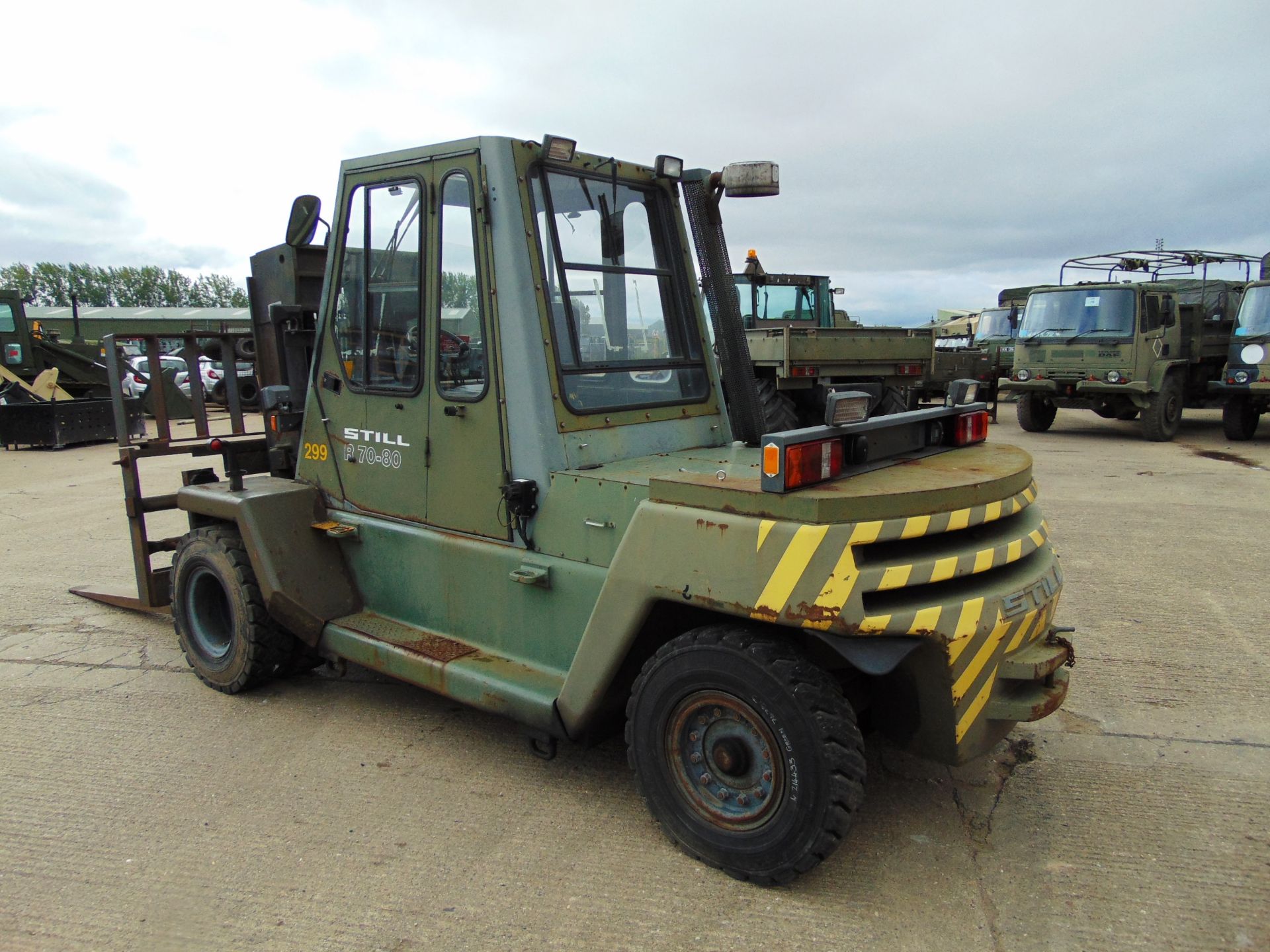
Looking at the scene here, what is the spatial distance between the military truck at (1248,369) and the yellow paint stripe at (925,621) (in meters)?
12.4

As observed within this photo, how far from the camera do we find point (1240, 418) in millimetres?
12875

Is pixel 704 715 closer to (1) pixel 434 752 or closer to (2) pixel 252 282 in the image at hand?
(1) pixel 434 752

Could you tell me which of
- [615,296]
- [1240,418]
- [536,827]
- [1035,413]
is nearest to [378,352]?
[615,296]

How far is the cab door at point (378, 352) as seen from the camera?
3590 mm

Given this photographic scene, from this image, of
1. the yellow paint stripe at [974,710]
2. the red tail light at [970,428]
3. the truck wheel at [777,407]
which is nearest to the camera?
the yellow paint stripe at [974,710]

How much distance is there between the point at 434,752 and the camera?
12.0ft

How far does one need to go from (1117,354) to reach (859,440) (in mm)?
12113

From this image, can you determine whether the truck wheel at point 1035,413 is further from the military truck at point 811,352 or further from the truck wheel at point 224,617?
the truck wheel at point 224,617

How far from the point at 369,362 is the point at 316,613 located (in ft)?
3.70

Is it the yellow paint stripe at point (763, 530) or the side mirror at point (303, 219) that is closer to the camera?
the yellow paint stripe at point (763, 530)

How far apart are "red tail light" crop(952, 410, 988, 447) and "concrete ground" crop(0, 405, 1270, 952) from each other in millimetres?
1246

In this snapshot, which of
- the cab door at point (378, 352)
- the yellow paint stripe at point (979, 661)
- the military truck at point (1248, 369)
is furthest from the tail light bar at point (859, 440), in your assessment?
the military truck at point (1248, 369)

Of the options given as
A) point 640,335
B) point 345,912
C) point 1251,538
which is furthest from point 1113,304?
point 345,912

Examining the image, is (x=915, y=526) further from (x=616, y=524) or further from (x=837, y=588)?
(x=616, y=524)
